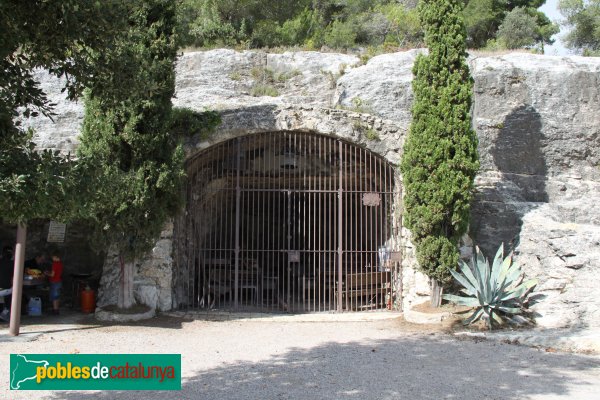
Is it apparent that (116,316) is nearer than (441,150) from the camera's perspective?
Yes

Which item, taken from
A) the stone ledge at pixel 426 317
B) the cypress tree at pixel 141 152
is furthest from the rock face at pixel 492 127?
the cypress tree at pixel 141 152

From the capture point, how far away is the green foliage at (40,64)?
2848mm

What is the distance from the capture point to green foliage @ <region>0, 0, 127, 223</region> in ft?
Result: 9.34

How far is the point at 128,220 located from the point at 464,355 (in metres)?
5.42

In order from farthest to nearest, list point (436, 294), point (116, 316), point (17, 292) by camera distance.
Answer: point (436, 294), point (116, 316), point (17, 292)

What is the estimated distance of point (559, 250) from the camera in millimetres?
8000

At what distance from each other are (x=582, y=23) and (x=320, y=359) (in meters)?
22.9

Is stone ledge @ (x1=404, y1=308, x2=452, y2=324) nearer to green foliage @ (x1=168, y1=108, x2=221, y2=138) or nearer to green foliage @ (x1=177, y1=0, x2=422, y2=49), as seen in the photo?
green foliage @ (x1=168, y1=108, x2=221, y2=138)

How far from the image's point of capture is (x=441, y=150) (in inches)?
331

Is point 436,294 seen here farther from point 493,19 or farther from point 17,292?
point 493,19

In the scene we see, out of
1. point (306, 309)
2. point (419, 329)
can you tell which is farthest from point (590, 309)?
point (306, 309)

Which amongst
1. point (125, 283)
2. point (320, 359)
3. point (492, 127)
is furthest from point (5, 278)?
point (492, 127)

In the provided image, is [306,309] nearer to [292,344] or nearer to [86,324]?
[292,344]

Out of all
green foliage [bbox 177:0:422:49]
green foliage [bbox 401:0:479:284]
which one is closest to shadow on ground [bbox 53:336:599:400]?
green foliage [bbox 401:0:479:284]
